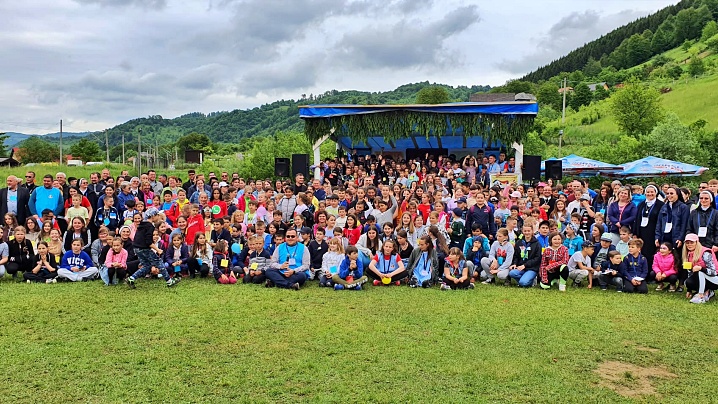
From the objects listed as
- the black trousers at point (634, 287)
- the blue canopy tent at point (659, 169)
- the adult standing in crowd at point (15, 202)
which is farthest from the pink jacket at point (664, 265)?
the blue canopy tent at point (659, 169)

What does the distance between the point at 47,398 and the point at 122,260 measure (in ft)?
12.7

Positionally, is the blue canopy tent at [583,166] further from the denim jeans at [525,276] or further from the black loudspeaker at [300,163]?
the denim jeans at [525,276]

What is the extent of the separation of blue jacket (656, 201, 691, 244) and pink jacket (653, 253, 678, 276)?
14.1 inches

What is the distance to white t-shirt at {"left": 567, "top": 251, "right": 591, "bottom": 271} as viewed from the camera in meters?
7.29

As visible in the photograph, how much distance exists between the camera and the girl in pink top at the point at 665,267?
22.6ft

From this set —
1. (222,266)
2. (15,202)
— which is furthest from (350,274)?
(15,202)

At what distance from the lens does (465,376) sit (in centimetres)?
399

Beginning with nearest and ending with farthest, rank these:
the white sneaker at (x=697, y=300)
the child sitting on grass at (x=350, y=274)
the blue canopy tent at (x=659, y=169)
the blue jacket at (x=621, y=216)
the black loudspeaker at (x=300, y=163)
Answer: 1. the white sneaker at (x=697, y=300)
2. the child sitting on grass at (x=350, y=274)
3. the blue jacket at (x=621, y=216)
4. the black loudspeaker at (x=300, y=163)
5. the blue canopy tent at (x=659, y=169)

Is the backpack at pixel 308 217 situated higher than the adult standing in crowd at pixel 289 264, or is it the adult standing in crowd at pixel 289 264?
the backpack at pixel 308 217

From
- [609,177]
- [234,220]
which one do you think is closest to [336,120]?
[234,220]

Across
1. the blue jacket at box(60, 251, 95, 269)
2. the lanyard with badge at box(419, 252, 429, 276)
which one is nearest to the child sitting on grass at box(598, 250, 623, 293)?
the lanyard with badge at box(419, 252, 429, 276)

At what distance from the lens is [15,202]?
27.5 feet

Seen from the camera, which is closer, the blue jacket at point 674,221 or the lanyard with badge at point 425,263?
the blue jacket at point 674,221

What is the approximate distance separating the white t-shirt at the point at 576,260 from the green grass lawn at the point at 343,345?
0.64 metres
